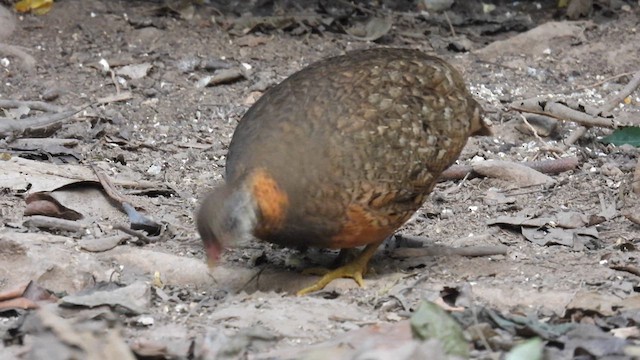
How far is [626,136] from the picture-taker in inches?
274

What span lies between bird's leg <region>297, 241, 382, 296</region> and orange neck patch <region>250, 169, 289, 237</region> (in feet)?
2.07

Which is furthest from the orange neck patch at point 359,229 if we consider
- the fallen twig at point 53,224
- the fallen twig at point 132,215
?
the fallen twig at point 53,224

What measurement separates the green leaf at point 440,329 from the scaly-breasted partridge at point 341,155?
1.13 m

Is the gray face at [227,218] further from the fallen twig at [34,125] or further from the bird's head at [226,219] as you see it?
the fallen twig at [34,125]

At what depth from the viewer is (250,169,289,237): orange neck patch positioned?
513cm

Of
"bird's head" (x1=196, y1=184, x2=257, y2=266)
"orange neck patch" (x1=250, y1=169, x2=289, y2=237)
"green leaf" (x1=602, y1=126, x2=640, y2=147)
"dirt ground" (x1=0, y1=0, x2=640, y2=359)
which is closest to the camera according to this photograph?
"dirt ground" (x1=0, y1=0, x2=640, y2=359)

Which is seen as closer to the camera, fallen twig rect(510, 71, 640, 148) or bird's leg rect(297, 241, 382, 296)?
bird's leg rect(297, 241, 382, 296)

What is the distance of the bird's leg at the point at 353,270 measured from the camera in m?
5.75

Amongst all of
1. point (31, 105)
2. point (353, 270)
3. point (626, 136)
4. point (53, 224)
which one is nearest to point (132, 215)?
point (53, 224)

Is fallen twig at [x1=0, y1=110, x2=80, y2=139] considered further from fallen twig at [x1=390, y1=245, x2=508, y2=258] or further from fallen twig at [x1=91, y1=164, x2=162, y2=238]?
fallen twig at [x1=390, y1=245, x2=508, y2=258]

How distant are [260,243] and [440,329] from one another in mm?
2254

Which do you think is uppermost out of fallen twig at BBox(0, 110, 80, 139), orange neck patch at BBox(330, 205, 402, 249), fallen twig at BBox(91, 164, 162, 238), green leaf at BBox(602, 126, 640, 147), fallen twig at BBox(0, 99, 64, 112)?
orange neck patch at BBox(330, 205, 402, 249)

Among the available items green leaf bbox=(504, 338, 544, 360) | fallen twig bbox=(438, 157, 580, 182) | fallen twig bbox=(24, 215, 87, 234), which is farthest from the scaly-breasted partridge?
green leaf bbox=(504, 338, 544, 360)

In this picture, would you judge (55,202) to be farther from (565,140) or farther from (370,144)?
(565,140)
